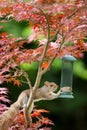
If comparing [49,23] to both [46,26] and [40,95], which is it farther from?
[40,95]

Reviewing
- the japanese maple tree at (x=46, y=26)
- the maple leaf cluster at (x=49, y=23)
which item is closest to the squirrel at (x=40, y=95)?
the japanese maple tree at (x=46, y=26)

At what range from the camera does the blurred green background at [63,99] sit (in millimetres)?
4410

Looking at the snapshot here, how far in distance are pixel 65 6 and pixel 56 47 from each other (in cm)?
41

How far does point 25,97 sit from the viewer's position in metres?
2.65

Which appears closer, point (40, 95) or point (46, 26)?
Result: point (46, 26)

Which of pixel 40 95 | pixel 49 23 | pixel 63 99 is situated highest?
pixel 63 99

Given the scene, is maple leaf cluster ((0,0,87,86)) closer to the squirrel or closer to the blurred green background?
the squirrel

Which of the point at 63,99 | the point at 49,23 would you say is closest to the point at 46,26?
the point at 49,23

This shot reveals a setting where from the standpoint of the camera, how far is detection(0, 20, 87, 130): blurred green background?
14.5ft

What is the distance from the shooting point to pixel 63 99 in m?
4.70

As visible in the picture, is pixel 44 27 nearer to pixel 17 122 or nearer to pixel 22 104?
pixel 22 104

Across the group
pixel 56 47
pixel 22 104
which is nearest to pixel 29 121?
pixel 22 104

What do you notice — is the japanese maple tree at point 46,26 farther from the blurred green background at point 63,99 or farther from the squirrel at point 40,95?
the blurred green background at point 63,99

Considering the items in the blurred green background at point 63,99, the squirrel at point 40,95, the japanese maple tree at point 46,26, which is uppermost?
the blurred green background at point 63,99
